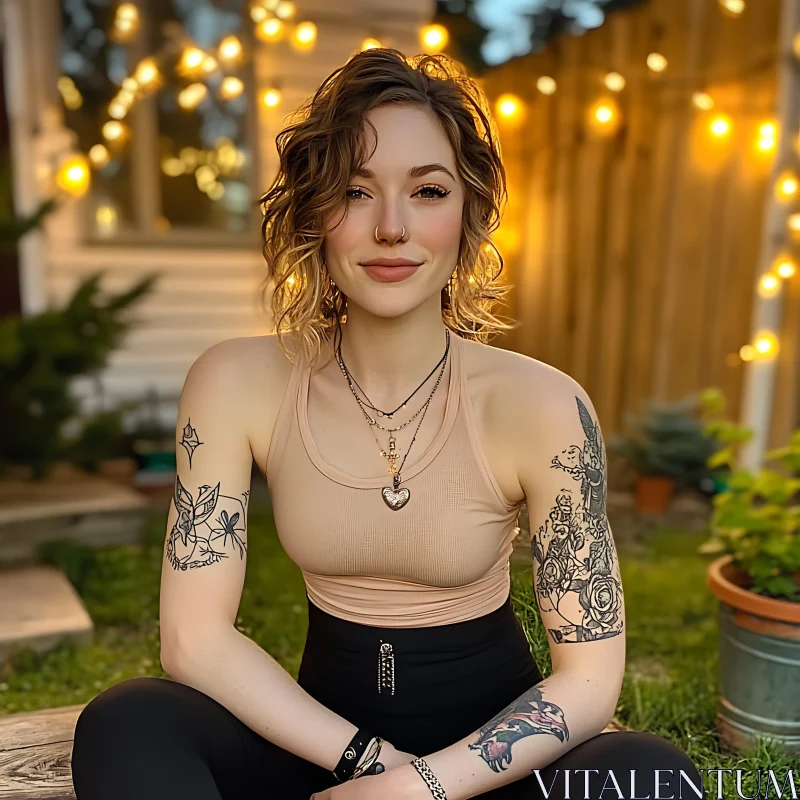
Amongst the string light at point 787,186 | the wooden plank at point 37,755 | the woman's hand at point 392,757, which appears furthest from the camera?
the string light at point 787,186

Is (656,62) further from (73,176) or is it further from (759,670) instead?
(759,670)

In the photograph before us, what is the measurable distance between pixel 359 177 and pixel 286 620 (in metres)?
1.45

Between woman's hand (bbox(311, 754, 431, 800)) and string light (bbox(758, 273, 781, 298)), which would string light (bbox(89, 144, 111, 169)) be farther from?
woman's hand (bbox(311, 754, 431, 800))

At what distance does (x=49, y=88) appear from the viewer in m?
4.32

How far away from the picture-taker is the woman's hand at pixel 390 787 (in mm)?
1214

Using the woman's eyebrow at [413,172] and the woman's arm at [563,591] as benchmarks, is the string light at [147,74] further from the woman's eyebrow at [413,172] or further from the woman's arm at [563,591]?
the woman's arm at [563,591]

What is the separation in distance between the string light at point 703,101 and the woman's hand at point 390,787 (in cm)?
411

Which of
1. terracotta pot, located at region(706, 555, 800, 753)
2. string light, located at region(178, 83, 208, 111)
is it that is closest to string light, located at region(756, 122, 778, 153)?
terracotta pot, located at region(706, 555, 800, 753)

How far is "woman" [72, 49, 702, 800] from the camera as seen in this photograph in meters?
1.34

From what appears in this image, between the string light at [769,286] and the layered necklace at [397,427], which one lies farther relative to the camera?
the string light at [769,286]

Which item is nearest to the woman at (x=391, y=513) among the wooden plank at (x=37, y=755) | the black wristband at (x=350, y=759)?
the black wristband at (x=350, y=759)

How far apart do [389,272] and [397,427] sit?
0.29m

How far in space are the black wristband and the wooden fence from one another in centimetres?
339

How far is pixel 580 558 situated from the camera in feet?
4.56
